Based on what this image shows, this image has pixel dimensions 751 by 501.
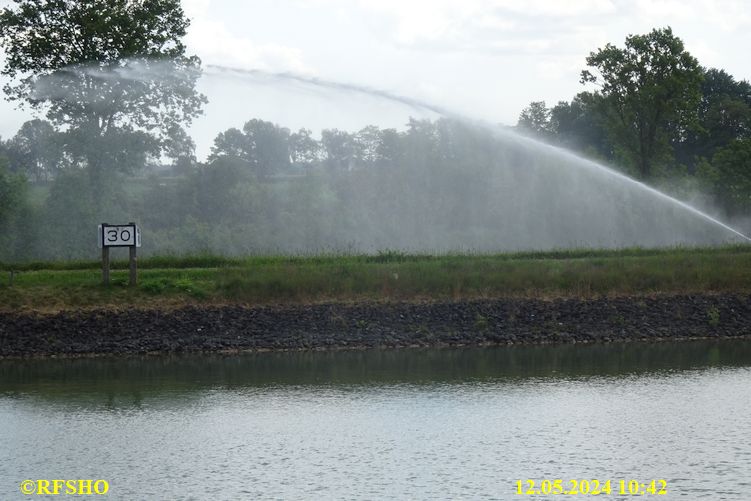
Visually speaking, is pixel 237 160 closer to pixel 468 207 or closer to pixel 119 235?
pixel 468 207

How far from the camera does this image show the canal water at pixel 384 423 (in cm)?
1847

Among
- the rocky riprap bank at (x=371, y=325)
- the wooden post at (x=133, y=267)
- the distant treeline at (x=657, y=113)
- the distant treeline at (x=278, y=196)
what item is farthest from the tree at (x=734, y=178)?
the wooden post at (x=133, y=267)

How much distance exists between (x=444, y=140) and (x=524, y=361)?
1368 inches

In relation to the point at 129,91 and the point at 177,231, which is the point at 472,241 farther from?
the point at 129,91

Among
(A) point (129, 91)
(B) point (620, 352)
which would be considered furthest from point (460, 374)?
(A) point (129, 91)

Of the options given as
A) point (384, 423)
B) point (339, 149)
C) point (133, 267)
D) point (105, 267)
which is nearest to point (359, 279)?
point (133, 267)

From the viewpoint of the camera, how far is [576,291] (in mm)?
36969

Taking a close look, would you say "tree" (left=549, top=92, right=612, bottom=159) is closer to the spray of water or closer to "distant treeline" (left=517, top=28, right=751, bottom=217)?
"distant treeline" (left=517, top=28, right=751, bottom=217)

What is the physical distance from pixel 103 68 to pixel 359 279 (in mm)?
20959

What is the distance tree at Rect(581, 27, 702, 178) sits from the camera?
5841 cm

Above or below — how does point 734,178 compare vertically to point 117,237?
above

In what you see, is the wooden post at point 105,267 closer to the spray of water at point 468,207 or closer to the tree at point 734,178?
the spray of water at point 468,207

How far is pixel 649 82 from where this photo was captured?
58.6 meters

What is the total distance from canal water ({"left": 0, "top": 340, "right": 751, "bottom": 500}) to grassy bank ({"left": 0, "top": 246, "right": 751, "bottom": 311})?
12.0 feet
